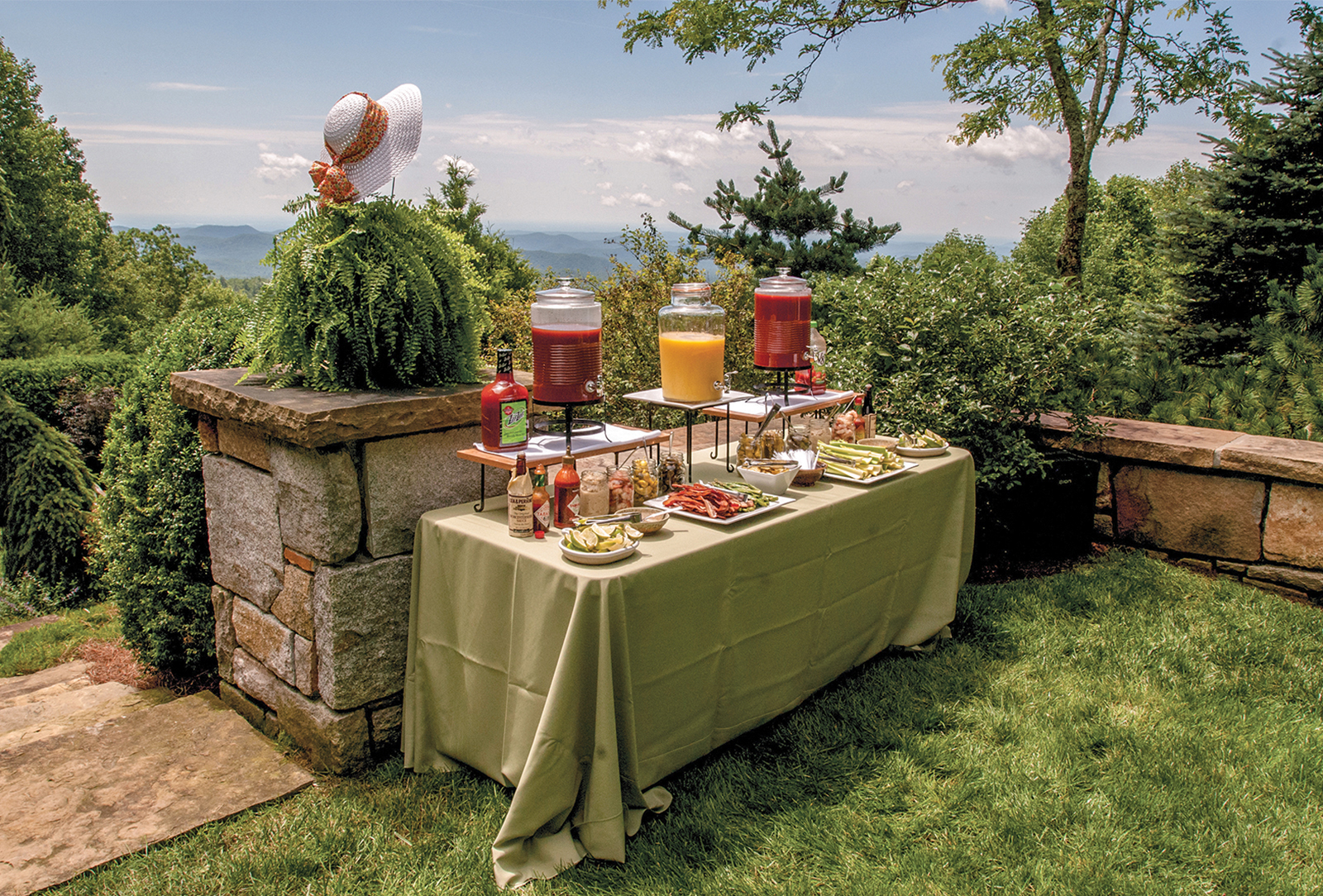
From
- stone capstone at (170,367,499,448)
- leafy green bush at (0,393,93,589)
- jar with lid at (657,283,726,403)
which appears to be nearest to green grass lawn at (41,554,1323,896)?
stone capstone at (170,367,499,448)

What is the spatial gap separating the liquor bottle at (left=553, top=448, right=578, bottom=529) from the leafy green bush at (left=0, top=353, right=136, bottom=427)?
5.75 meters

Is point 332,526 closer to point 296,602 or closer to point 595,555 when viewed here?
point 296,602

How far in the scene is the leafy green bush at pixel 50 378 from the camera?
22.1 feet

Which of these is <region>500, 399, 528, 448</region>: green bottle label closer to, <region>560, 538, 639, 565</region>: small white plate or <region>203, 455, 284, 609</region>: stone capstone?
<region>560, 538, 639, 565</region>: small white plate

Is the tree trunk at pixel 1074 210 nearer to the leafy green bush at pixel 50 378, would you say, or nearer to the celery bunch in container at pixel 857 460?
the celery bunch in container at pixel 857 460

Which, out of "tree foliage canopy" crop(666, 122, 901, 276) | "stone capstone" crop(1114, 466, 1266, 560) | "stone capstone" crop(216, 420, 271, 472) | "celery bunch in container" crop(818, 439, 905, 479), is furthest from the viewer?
"tree foliage canopy" crop(666, 122, 901, 276)

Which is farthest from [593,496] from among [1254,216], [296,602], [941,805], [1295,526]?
[1254,216]

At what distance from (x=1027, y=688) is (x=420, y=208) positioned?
299 centimetres

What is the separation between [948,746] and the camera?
3.01 m

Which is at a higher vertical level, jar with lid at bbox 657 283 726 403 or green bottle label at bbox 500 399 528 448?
jar with lid at bbox 657 283 726 403

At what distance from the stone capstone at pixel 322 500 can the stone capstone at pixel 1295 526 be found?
14.7 ft

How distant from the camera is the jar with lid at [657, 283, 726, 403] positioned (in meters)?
2.94

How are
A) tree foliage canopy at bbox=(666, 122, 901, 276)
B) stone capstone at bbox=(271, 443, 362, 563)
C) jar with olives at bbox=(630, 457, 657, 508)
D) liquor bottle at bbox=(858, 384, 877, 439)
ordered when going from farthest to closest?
tree foliage canopy at bbox=(666, 122, 901, 276), liquor bottle at bbox=(858, 384, 877, 439), jar with olives at bbox=(630, 457, 657, 508), stone capstone at bbox=(271, 443, 362, 563)

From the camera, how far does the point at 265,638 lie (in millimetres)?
3057
